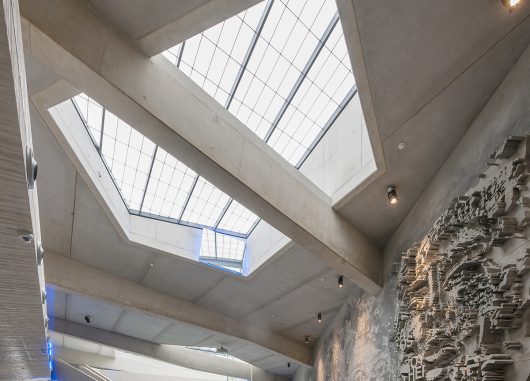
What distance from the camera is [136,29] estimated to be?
23.9ft

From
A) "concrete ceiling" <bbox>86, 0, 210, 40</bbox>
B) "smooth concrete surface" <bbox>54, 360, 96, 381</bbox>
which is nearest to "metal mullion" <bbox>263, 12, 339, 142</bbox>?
"concrete ceiling" <bbox>86, 0, 210, 40</bbox>

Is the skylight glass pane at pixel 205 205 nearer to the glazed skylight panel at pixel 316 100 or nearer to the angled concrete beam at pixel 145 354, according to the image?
the glazed skylight panel at pixel 316 100

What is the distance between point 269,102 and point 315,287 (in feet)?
23.5

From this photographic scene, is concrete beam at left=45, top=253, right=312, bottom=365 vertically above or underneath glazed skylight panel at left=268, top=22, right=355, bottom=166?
underneath

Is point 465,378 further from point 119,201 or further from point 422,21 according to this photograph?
point 119,201

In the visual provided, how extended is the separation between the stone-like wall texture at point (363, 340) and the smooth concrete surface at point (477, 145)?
2.06m

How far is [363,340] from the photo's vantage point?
13516mm

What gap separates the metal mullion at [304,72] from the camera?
32.7 feet

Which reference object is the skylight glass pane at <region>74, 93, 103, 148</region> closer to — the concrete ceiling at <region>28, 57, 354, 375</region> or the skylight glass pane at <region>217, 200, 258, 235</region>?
the concrete ceiling at <region>28, 57, 354, 375</region>

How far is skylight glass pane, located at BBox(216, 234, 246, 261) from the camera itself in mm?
17562

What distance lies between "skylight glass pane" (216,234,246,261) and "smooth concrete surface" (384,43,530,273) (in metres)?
8.07

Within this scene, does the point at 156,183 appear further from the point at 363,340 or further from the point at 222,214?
the point at 363,340

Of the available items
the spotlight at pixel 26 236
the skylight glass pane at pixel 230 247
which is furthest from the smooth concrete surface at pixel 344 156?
the spotlight at pixel 26 236

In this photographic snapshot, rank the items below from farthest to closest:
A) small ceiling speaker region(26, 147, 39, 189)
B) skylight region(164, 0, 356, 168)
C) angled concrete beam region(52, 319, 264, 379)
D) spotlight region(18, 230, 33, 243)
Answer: angled concrete beam region(52, 319, 264, 379), skylight region(164, 0, 356, 168), spotlight region(18, 230, 33, 243), small ceiling speaker region(26, 147, 39, 189)
